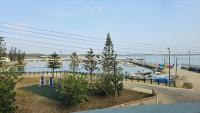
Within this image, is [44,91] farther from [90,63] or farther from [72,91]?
[90,63]

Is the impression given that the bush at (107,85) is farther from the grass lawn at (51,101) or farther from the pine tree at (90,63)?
the pine tree at (90,63)

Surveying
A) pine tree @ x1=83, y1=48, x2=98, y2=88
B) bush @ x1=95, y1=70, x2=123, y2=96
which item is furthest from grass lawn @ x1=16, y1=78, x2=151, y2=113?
pine tree @ x1=83, y1=48, x2=98, y2=88

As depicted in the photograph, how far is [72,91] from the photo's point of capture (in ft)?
137

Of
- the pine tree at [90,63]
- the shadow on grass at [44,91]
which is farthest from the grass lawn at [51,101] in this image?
the pine tree at [90,63]

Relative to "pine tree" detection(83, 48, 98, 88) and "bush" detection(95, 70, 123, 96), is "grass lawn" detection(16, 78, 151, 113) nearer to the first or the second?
"bush" detection(95, 70, 123, 96)

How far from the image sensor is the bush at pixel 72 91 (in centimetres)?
4100

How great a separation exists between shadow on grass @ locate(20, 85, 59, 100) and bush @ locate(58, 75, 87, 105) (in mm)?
1393

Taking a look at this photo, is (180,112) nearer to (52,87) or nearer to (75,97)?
(75,97)

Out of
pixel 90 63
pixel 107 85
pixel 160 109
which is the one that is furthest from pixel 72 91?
pixel 160 109

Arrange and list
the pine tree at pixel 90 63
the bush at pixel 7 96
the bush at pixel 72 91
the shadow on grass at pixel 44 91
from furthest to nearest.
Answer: the pine tree at pixel 90 63 → the shadow on grass at pixel 44 91 → the bush at pixel 72 91 → the bush at pixel 7 96

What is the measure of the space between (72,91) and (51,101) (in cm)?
270

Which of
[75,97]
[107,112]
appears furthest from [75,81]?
[107,112]

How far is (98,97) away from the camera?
44781 millimetres

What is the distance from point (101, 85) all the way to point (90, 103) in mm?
4558
